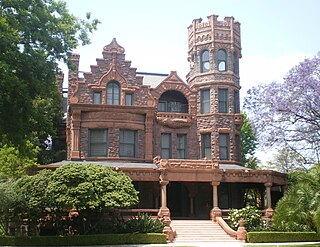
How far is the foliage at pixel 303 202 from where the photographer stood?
24.4 m

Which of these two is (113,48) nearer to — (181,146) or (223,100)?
(181,146)

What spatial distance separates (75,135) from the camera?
1323 inches

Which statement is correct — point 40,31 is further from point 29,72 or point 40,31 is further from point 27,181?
point 27,181

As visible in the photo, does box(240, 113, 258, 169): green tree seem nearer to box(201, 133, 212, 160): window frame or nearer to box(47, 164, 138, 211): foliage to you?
box(201, 133, 212, 160): window frame

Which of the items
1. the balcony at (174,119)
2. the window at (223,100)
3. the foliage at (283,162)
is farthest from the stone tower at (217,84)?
the foliage at (283,162)

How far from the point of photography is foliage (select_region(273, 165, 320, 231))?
24.4m

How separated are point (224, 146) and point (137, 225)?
11660 mm

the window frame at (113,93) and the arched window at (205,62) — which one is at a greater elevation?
the arched window at (205,62)

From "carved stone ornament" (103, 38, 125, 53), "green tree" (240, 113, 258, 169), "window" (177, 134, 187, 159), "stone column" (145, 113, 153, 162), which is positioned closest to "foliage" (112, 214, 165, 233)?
"stone column" (145, 113, 153, 162)

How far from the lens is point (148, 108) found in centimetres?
3475

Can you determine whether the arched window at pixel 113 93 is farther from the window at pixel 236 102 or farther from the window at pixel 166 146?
the window at pixel 236 102

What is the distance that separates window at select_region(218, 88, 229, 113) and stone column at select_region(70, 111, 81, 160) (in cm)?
1103

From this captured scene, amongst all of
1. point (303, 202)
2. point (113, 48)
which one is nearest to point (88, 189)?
point (303, 202)

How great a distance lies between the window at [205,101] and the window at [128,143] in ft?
19.6
